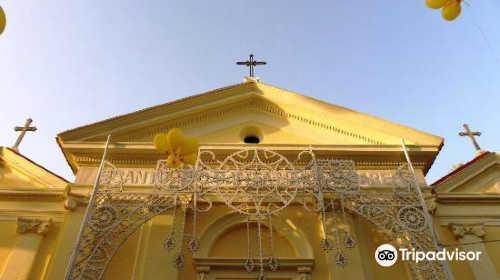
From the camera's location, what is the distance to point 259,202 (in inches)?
336

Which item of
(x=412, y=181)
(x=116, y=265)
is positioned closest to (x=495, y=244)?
(x=412, y=181)

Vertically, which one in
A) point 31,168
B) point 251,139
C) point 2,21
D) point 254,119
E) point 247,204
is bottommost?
point 2,21

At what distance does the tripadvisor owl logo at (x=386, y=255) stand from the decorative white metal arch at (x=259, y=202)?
0.63ft

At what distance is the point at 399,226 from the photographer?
28.3 feet

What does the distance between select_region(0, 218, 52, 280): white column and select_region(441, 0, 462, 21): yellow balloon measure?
29.3 feet

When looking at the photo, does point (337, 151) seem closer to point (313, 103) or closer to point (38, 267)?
point (313, 103)

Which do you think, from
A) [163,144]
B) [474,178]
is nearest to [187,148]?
[163,144]

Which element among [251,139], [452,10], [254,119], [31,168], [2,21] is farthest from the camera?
[254,119]

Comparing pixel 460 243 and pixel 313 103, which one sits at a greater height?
pixel 313 103

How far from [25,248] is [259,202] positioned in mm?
5169

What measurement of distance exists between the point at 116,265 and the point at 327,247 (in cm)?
442

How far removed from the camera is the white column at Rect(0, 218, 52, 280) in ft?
29.1

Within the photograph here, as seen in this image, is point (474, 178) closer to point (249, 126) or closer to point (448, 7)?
point (249, 126)

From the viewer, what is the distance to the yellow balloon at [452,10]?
369 cm
